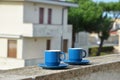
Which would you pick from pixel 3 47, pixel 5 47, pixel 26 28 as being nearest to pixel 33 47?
pixel 26 28

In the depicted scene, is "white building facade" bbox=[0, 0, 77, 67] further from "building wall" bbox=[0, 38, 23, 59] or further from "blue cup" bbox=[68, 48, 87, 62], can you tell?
"blue cup" bbox=[68, 48, 87, 62]

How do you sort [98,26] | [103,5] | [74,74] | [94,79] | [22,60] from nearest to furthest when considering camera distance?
[74,74]
[94,79]
[22,60]
[98,26]
[103,5]

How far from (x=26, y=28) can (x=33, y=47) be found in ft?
6.05

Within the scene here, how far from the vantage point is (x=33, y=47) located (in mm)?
31125

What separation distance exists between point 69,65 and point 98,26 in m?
37.1

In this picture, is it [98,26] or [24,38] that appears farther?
[98,26]

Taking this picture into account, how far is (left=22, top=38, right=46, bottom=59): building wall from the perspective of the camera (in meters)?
30.4

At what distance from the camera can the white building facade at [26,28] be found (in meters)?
29.8

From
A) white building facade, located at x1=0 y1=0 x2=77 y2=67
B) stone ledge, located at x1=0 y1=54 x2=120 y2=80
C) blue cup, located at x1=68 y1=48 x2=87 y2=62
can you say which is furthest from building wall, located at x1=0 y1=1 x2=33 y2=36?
stone ledge, located at x1=0 y1=54 x2=120 y2=80

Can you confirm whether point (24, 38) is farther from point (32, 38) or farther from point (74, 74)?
point (74, 74)

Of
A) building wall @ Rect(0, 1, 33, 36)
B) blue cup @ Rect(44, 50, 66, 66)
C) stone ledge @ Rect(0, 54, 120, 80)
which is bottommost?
stone ledge @ Rect(0, 54, 120, 80)

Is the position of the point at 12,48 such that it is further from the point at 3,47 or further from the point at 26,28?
the point at 26,28

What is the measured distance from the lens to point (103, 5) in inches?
1935

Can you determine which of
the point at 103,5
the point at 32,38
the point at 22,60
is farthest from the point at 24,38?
the point at 103,5
